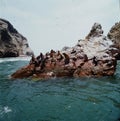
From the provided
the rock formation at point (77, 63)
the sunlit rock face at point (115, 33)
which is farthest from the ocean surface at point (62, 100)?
the sunlit rock face at point (115, 33)

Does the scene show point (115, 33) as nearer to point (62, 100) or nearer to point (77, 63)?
point (77, 63)

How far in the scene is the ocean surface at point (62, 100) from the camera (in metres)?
14.6

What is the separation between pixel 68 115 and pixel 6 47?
8761 centimetres

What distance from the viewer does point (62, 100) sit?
1842cm

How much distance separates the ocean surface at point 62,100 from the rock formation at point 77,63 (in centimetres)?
217

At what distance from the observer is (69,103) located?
57.4 ft

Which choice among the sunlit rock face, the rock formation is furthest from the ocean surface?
the sunlit rock face

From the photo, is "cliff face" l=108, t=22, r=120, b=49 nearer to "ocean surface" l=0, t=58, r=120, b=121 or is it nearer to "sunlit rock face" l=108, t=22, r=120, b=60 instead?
"sunlit rock face" l=108, t=22, r=120, b=60

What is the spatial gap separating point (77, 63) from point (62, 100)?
12.4 metres

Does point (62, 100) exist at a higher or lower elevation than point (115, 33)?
lower

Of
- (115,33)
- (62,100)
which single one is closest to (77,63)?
(62,100)

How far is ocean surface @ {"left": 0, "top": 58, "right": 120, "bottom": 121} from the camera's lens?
14.6 meters

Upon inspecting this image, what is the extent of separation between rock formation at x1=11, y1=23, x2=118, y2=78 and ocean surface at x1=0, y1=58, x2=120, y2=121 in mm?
2166

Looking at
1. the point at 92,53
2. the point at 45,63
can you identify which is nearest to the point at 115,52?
the point at 92,53
